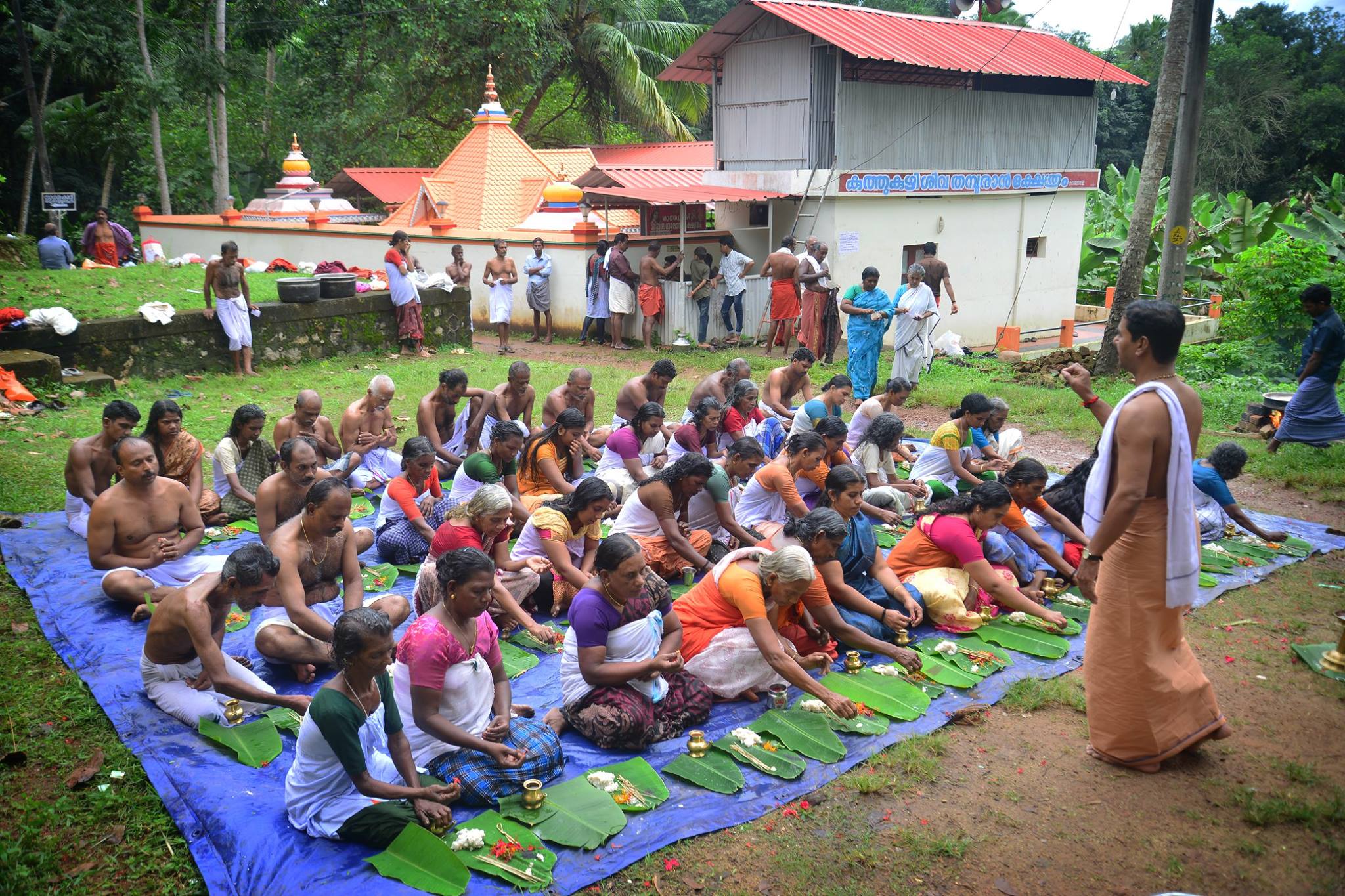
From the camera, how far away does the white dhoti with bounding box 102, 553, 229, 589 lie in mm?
5992

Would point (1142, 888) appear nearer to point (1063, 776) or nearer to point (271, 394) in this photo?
point (1063, 776)

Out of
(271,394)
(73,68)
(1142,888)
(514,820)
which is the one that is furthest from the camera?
(73,68)

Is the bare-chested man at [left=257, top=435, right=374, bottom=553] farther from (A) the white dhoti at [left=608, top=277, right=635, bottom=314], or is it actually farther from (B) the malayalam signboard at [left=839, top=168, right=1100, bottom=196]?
(B) the malayalam signboard at [left=839, top=168, right=1100, bottom=196]

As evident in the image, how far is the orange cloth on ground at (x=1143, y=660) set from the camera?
425 cm

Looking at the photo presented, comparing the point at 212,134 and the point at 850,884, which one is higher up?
the point at 212,134

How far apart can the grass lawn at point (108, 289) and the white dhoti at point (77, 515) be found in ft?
19.5

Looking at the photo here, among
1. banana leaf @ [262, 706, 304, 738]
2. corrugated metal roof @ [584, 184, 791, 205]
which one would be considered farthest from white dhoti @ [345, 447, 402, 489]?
corrugated metal roof @ [584, 184, 791, 205]

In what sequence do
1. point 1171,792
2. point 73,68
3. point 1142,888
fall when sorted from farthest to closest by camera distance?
point 73,68
point 1171,792
point 1142,888

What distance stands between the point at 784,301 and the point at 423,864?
1232 centimetres

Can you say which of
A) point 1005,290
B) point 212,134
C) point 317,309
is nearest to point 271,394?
point 317,309

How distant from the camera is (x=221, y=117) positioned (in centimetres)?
2312

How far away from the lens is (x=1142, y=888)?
369cm

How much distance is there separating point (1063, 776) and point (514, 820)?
2.40 metres

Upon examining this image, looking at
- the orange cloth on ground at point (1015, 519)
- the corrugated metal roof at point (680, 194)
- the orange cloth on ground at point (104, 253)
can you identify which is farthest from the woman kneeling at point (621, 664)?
the orange cloth on ground at point (104, 253)
